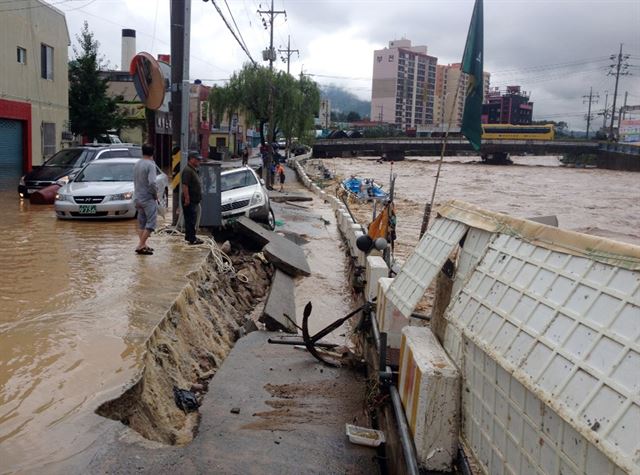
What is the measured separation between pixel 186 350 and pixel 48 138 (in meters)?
21.5

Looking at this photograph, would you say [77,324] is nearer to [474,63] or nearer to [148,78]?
[474,63]

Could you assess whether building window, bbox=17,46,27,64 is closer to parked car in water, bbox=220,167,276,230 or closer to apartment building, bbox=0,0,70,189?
apartment building, bbox=0,0,70,189

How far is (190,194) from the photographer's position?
10445mm

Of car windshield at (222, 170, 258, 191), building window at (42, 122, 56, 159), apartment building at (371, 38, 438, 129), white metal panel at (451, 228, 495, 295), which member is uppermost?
apartment building at (371, 38, 438, 129)

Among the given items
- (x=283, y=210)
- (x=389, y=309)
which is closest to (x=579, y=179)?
(x=283, y=210)

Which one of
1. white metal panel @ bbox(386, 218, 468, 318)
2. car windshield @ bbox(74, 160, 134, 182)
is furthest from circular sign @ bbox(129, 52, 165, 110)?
white metal panel @ bbox(386, 218, 468, 318)

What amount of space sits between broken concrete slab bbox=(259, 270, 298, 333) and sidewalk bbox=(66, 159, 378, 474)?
0.94ft

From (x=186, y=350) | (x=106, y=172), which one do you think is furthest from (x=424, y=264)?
(x=106, y=172)

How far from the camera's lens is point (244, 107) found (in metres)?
43.2

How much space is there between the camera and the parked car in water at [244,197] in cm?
1409

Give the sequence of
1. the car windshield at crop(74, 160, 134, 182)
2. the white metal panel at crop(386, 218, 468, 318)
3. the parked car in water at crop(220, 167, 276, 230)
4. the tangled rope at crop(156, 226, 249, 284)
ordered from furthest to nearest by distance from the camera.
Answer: the parked car in water at crop(220, 167, 276, 230) < the car windshield at crop(74, 160, 134, 182) < the tangled rope at crop(156, 226, 249, 284) < the white metal panel at crop(386, 218, 468, 318)

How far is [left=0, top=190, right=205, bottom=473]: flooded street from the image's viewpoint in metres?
3.85

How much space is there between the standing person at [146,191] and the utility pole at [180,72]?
1.92 meters

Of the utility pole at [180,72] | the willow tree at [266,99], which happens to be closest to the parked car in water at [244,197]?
the utility pole at [180,72]
